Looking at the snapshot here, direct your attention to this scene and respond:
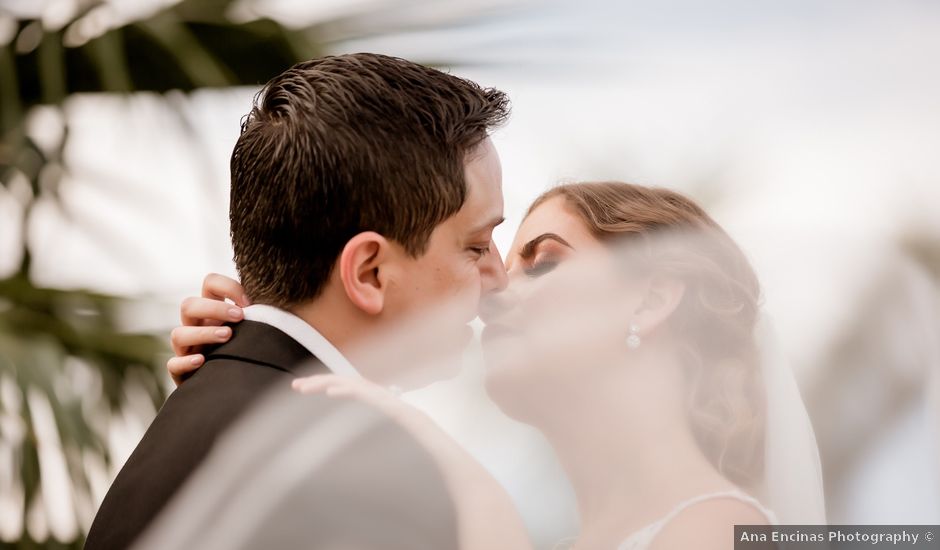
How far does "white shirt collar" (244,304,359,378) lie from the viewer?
1.07 meters

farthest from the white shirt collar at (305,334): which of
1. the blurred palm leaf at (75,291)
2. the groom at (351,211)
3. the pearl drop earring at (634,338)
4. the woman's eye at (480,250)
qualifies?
the blurred palm leaf at (75,291)

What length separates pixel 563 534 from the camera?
1.16 metres

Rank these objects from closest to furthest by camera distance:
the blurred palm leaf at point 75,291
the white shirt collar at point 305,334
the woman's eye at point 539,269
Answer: the white shirt collar at point 305,334
the woman's eye at point 539,269
the blurred palm leaf at point 75,291

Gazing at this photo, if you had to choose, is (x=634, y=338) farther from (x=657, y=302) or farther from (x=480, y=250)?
(x=480, y=250)

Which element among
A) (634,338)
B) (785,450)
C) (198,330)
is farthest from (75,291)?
(785,450)

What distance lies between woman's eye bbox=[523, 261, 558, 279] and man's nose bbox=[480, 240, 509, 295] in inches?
2.2

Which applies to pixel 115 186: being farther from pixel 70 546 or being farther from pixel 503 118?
pixel 503 118

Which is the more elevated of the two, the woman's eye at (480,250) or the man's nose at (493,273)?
the woman's eye at (480,250)

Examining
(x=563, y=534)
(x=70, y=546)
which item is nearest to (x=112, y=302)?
(x=70, y=546)

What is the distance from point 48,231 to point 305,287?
1.28 m

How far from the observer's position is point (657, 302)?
4.54ft

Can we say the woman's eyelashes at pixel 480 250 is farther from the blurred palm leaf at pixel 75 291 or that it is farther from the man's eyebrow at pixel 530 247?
the blurred palm leaf at pixel 75 291

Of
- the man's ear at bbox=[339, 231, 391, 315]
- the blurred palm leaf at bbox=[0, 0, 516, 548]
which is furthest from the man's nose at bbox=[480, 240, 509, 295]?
the blurred palm leaf at bbox=[0, 0, 516, 548]

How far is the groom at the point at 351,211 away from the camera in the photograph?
1.10 metres
